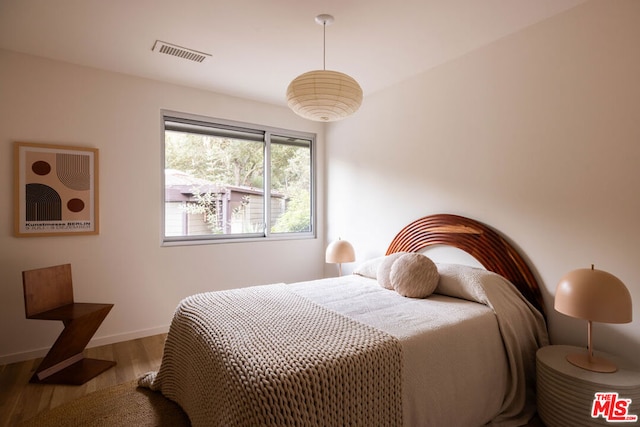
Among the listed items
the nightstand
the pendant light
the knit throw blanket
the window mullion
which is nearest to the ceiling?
the pendant light

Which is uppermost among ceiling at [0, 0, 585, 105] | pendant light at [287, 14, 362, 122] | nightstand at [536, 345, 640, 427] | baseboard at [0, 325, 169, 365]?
ceiling at [0, 0, 585, 105]

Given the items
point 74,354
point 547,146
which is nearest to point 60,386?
point 74,354

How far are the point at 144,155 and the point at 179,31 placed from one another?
1323mm

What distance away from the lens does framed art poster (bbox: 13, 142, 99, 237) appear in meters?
2.76

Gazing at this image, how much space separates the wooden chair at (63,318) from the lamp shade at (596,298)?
311cm

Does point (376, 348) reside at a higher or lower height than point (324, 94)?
lower

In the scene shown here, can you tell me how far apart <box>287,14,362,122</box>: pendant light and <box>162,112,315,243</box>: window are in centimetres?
191

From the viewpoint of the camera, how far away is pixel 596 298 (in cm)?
171

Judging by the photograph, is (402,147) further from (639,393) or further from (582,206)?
(639,393)

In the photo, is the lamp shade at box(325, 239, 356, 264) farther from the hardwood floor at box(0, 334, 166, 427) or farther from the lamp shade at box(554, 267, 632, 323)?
the lamp shade at box(554, 267, 632, 323)

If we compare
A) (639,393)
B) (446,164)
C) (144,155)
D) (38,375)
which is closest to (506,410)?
(639,393)

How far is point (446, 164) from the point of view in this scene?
2.97m

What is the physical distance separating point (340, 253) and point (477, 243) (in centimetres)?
142

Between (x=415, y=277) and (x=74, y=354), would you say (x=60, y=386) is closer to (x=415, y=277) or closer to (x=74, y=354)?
(x=74, y=354)
